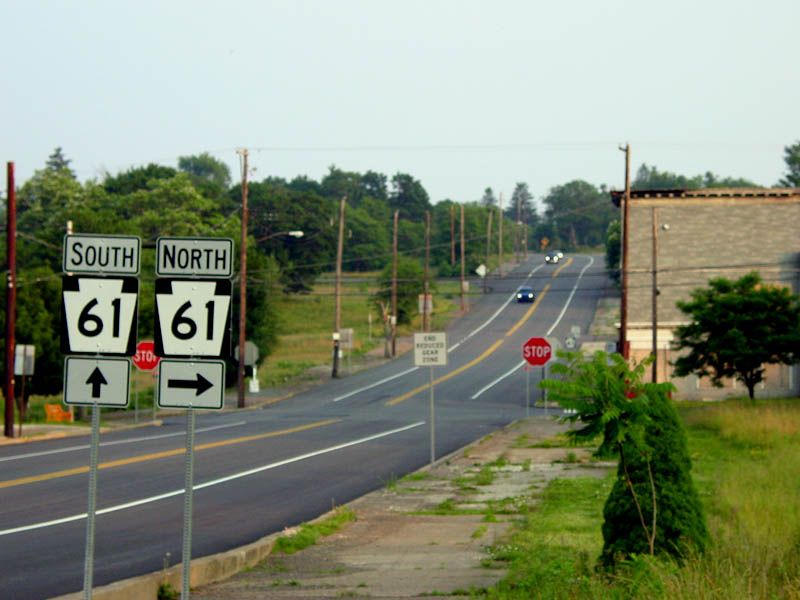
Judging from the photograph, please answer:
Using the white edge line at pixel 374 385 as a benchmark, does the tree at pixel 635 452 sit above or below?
above

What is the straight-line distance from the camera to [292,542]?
51.5ft

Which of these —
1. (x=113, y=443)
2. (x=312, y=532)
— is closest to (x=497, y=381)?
(x=113, y=443)

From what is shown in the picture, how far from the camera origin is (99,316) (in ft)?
30.2

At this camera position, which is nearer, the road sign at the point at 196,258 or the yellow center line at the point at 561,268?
the road sign at the point at 196,258

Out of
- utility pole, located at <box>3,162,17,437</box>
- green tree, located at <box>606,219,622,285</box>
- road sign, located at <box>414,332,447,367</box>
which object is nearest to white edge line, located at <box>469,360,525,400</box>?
green tree, located at <box>606,219,622,285</box>

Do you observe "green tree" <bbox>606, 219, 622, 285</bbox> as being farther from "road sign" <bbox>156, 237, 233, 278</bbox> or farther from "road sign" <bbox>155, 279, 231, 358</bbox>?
"road sign" <bbox>155, 279, 231, 358</bbox>

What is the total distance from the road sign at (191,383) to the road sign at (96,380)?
0.97 feet

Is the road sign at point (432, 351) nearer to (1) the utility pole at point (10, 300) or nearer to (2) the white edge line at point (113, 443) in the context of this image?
(2) the white edge line at point (113, 443)

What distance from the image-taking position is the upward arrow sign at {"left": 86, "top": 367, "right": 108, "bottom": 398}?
917 cm

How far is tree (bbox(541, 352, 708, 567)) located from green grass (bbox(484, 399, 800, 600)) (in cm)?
33

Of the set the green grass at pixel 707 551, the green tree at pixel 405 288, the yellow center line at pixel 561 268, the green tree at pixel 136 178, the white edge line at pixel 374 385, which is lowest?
the white edge line at pixel 374 385

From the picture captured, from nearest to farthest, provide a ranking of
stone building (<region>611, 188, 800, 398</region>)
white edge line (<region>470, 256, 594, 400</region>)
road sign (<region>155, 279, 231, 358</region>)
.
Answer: road sign (<region>155, 279, 231, 358</region>), white edge line (<region>470, 256, 594, 400</region>), stone building (<region>611, 188, 800, 398</region>)

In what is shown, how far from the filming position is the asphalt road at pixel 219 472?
15406mm

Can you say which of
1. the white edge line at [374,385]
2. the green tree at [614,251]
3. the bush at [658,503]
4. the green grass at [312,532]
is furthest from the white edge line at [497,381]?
the bush at [658,503]
